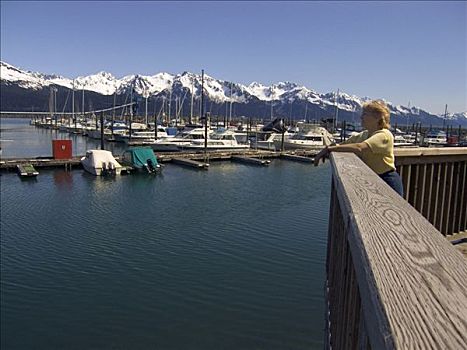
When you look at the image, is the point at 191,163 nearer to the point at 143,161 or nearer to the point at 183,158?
the point at 183,158

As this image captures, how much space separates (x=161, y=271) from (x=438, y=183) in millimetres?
9091

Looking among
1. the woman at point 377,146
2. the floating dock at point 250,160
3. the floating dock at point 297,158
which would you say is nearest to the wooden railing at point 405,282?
the woman at point 377,146

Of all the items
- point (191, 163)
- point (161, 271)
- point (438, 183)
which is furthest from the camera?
point (191, 163)

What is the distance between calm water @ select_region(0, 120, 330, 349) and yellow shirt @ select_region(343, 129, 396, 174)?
6.17m

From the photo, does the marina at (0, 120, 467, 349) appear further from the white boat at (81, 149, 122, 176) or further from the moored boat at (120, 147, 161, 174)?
the moored boat at (120, 147, 161, 174)

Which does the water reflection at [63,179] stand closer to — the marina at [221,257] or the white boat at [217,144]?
the marina at [221,257]

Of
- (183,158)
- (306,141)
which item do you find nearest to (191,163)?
(183,158)

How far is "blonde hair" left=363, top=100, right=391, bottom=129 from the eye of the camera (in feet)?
12.1

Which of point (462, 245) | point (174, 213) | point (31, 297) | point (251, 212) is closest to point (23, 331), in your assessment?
point (31, 297)

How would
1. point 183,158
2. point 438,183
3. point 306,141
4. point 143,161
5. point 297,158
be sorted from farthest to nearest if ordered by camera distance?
1. point 306,141
2. point 297,158
3. point 183,158
4. point 143,161
5. point 438,183

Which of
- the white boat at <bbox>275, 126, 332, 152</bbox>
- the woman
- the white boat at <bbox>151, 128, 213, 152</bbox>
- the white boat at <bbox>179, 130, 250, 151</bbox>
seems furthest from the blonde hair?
the white boat at <bbox>275, 126, 332, 152</bbox>

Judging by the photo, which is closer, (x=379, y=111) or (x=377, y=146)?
(x=377, y=146)

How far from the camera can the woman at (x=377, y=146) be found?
3629mm

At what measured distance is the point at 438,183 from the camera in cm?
525
